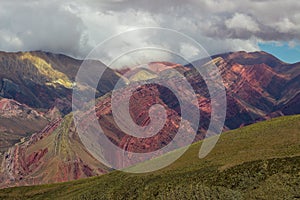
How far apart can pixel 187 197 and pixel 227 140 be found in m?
66.6

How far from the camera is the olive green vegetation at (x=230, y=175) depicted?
405ft

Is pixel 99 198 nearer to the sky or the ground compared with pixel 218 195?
nearer to the sky

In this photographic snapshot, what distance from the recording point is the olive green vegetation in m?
124

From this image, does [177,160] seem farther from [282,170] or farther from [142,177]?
[282,170]

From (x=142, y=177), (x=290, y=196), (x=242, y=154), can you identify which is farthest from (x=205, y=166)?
(x=290, y=196)

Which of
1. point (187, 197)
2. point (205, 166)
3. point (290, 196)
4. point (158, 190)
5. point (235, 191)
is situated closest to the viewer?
point (290, 196)

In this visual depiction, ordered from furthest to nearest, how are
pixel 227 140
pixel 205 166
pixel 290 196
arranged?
pixel 227 140
pixel 205 166
pixel 290 196

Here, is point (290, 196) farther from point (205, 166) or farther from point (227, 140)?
point (227, 140)

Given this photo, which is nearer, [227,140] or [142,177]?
[142,177]

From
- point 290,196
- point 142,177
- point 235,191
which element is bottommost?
point 290,196

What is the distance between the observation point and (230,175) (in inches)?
5477

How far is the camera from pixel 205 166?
532ft

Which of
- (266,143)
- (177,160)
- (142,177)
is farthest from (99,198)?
(266,143)

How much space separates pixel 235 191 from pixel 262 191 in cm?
896
